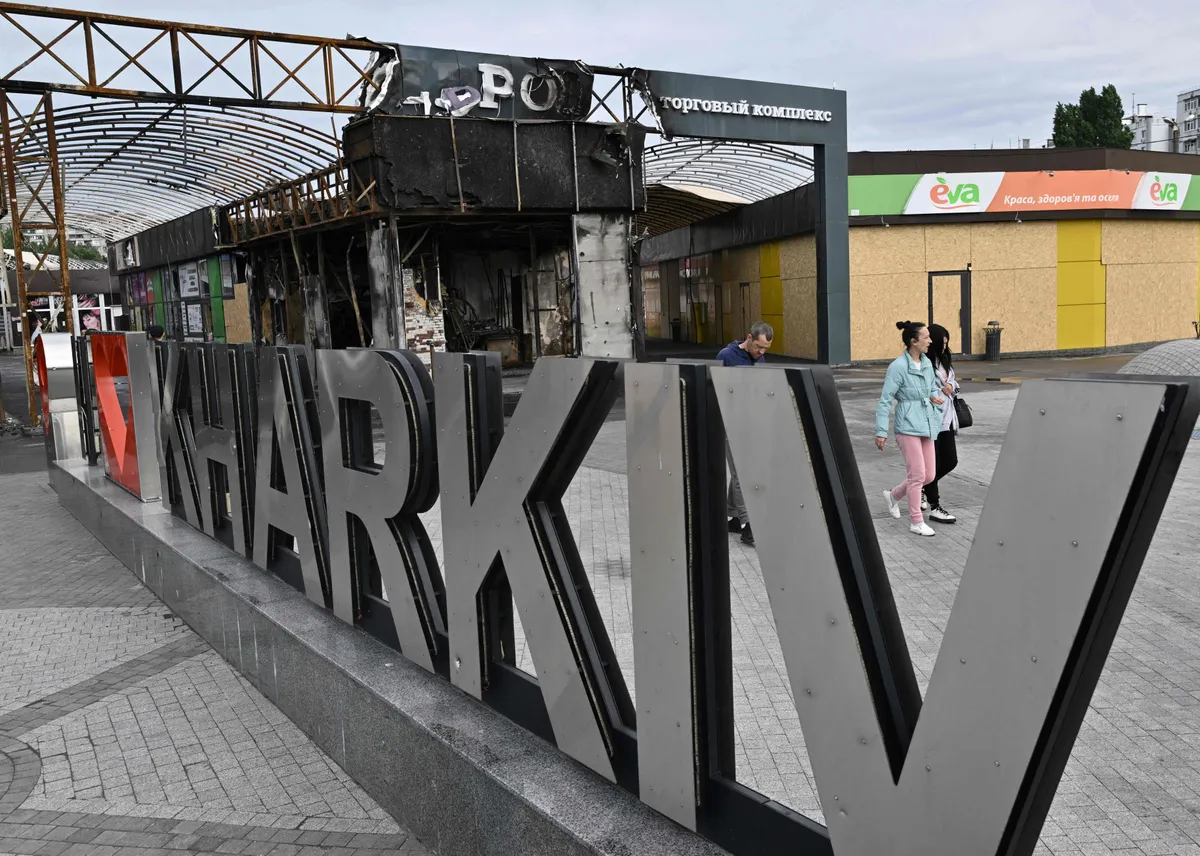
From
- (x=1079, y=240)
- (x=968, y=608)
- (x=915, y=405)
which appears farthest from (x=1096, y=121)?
(x=968, y=608)

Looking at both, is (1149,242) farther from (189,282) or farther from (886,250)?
(189,282)

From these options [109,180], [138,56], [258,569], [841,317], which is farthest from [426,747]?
[109,180]

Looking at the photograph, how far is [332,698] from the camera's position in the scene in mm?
4762

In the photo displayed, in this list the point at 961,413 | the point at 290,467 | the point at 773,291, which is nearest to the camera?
the point at 290,467

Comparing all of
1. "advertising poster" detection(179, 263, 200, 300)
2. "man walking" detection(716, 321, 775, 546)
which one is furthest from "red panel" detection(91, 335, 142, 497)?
→ "advertising poster" detection(179, 263, 200, 300)

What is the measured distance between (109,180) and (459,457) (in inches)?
1163

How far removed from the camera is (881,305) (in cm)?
2528

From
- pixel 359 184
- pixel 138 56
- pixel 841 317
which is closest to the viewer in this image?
pixel 138 56

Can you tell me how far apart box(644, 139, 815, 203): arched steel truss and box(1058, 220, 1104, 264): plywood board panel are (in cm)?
632

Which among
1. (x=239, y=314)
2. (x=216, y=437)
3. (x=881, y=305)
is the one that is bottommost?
(x=216, y=437)

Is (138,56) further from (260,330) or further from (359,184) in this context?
(260,330)

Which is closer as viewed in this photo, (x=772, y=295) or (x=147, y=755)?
(x=147, y=755)

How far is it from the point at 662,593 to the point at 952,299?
2393 cm

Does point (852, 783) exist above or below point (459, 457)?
below
